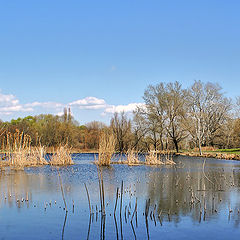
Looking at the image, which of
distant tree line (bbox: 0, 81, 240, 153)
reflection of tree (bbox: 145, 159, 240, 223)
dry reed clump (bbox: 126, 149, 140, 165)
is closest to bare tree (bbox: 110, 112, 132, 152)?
distant tree line (bbox: 0, 81, 240, 153)

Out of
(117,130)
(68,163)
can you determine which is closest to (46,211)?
(68,163)

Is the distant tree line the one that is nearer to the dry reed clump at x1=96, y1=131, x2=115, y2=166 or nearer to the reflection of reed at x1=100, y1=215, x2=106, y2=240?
the dry reed clump at x1=96, y1=131, x2=115, y2=166

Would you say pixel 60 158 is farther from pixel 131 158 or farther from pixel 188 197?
pixel 188 197

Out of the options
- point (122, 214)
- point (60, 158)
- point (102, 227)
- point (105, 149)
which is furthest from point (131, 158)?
point (102, 227)

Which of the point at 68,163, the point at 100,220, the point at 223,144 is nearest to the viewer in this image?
the point at 100,220

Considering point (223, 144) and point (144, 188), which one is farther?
point (223, 144)

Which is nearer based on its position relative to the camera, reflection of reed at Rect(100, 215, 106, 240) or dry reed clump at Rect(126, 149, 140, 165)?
reflection of reed at Rect(100, 215, 106, 240)

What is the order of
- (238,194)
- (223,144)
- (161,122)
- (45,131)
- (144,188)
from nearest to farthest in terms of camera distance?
(238,194) < (144,188) < (161,122) < (223,144) < (45,131)

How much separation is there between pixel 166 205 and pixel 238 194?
3.10m

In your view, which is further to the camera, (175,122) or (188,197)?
(175,122)

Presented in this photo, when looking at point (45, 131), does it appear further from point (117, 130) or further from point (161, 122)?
point (161, 122)

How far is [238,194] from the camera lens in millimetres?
10453

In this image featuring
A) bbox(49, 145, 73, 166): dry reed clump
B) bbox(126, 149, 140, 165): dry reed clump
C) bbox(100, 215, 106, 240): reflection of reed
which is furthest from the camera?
bbox(126, 149, 140, 165): dry reed clump

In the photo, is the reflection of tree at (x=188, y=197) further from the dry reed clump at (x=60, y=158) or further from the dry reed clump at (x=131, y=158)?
the dry reed clump at (x=60, y=158)
